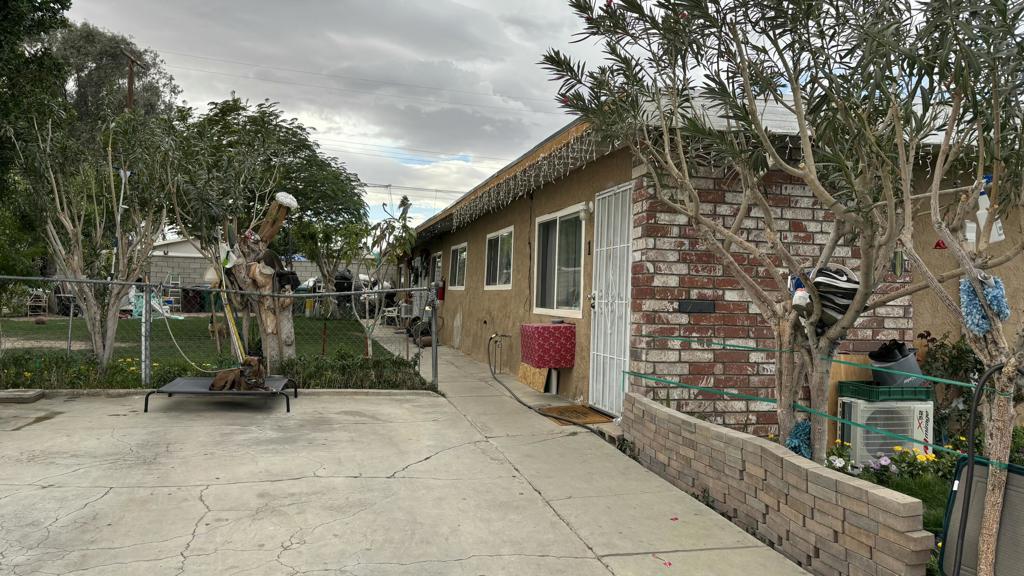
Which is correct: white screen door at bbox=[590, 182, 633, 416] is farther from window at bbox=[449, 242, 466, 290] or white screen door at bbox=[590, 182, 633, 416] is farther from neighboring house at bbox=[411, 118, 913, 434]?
window at bbox=[449, 242, 466, 290]

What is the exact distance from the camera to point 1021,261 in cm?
670

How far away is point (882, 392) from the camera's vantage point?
5.24 m

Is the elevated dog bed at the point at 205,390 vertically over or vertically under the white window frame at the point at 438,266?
under

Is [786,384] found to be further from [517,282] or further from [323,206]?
[323,206]

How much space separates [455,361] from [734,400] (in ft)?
22.6

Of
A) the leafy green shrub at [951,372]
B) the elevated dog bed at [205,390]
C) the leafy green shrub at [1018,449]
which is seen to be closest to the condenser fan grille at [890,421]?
the leafy green shrub at [1018,449]

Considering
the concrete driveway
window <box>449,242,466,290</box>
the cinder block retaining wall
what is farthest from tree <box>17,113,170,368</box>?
the cinder block retaining wall

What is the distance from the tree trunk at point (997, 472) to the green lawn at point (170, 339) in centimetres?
860

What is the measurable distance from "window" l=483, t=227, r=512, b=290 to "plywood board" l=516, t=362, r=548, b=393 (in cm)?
188

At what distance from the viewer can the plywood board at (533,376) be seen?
327 inches

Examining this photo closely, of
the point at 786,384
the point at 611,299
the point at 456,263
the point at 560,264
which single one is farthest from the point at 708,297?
the point at 456,263

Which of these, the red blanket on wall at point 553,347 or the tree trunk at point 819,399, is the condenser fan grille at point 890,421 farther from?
the red blanket on wall at point 553,347

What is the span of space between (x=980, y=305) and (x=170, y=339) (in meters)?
15.3

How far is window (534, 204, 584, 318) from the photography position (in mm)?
8047
